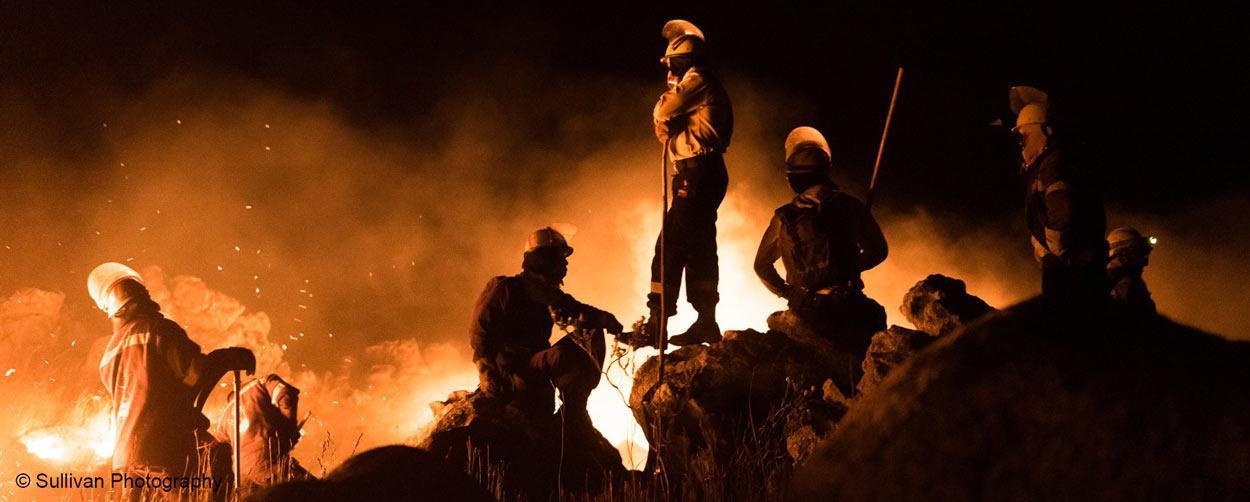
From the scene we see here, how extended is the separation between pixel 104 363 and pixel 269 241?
15.5m

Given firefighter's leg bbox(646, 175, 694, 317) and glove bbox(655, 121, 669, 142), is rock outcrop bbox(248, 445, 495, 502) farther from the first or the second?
glove bbox(655, 121, 669, 142)

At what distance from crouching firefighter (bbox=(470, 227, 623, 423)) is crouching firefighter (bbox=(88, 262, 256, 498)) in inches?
72.6

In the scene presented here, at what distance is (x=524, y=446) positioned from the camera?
7.48m

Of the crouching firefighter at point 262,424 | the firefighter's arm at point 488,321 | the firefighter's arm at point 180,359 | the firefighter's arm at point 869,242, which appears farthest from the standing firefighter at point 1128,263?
the firefighter's arm at point 180,359

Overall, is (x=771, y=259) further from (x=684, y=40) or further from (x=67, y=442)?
(x=67, y=442)

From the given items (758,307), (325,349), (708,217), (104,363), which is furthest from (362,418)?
(708,217)

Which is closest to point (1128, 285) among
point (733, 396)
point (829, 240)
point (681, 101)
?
point (829, 240)

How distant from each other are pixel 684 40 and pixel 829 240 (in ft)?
6.28

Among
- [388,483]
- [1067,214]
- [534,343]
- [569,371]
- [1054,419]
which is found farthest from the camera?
[534,343]

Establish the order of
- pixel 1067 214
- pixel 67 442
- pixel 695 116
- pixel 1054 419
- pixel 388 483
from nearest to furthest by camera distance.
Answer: pixel 1054 419
pixel 388 483
pixel 1067 214
pixel 695 116
pixel 67 442

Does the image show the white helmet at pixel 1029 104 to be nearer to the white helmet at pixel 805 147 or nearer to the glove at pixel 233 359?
the white helmet at pixel 805 147

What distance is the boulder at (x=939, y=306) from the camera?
706 cm

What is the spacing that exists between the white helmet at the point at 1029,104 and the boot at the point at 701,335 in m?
2.72

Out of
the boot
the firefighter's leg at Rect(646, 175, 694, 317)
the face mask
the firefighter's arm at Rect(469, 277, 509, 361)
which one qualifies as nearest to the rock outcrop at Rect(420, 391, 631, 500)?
the firefighter's arm at Rect(469, 277, 509, 361)
